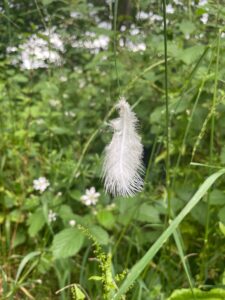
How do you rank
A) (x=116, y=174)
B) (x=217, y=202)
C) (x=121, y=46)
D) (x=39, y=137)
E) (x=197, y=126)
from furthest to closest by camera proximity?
1. (x=39, y=137)
2. (x=121, y=46)
3. (x=197, y=126)
4. (x=217, y=202)
5. (x=116, y=174)

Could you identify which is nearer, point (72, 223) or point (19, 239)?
point (72, 223)

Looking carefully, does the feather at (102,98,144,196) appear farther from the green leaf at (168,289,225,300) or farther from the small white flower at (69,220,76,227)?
the small white flower at (69,220,76,227)

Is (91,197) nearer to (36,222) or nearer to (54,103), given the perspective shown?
(36,222)

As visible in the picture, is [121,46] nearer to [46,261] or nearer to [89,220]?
[89,220]

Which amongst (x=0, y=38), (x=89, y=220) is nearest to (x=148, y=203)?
(x=89, y=220)

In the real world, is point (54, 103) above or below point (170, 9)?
below

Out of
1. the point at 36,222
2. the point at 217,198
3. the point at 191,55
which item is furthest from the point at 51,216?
the point at 191,55
